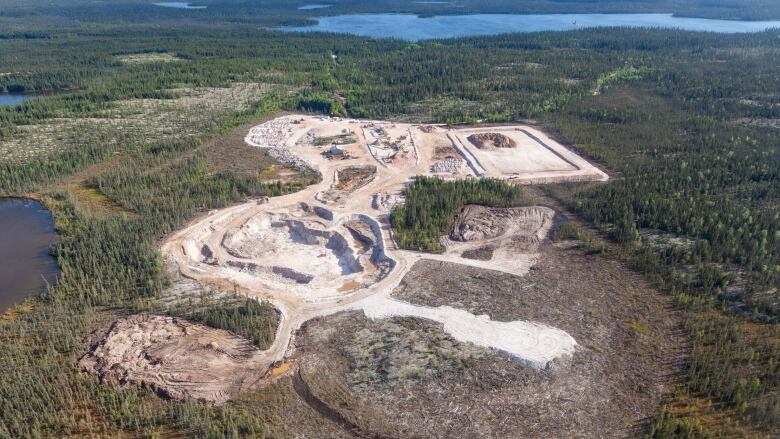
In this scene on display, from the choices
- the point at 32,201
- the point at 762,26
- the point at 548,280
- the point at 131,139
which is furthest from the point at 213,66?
the point at 762,26

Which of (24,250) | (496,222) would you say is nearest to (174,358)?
(24,250)

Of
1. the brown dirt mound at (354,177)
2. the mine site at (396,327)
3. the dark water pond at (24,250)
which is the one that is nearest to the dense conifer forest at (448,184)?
the dark water pond at (24,250)

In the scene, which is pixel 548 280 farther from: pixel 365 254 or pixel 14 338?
pixel 14 338

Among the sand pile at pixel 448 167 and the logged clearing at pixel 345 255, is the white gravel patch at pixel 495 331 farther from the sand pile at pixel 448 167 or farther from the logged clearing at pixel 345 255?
the sand pile at pixel 448 167

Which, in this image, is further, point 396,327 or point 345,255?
point 345,255

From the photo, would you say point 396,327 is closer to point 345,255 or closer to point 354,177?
point 345,255

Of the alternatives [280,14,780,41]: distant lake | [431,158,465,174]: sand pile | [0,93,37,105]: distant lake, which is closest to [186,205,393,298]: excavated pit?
[431,158,465,174]: sand pile

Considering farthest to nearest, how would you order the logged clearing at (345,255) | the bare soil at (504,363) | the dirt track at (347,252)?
the dirt track at (347,252), the logged clearing at (345,255), the bare soil at (504,363)

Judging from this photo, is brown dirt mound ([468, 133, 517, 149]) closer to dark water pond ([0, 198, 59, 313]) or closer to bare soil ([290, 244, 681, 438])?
bare soil ([290, 244, 681, 438])
